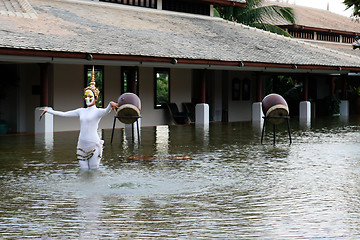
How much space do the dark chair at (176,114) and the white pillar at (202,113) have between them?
64cm

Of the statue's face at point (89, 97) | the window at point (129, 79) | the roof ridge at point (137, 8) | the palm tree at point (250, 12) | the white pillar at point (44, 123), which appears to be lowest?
the white pillar at point (44, 123)

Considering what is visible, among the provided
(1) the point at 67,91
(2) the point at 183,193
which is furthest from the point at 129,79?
(2) the point at 183,193

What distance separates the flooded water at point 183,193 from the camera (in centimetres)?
634

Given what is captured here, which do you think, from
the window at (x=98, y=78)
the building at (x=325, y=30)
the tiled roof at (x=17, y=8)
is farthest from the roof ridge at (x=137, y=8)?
the building at (x=325, y=30)

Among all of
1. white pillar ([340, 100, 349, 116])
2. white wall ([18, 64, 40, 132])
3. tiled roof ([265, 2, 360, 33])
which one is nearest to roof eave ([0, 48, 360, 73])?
white wall ([18, 64, 40, 132])

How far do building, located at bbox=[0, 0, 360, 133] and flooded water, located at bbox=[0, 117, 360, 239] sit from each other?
520 centimetres

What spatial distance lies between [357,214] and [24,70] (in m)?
17.2

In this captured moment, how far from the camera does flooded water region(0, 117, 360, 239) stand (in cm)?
634

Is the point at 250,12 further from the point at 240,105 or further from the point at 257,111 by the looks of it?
the point at 257,111

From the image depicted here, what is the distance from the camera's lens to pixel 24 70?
22.0 meters

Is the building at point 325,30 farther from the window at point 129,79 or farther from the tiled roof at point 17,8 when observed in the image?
the tiled roof at point 17,8

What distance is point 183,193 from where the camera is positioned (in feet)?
27.7

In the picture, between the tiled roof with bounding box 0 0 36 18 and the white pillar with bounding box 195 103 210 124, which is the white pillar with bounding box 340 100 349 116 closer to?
the white pillar with bounding box 195 103 210 124

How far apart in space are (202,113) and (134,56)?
566 centimetres
